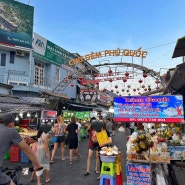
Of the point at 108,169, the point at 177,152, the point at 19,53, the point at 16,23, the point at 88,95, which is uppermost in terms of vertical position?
the point at 16,23

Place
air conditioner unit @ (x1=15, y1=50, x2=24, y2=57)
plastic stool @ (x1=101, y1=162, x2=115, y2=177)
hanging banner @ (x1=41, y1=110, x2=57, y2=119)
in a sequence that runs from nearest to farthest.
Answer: plastic stool @ (x1=101, y1=162, x2=115, y2=177)
hanging banner @ (x1=41, y1=110, x2=57, y2=119)
air conditioner unit @ (x1=15, y1=50, x2=24, y2=57)

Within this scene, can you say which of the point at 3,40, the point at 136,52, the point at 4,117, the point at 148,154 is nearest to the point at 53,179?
the point at 148,154

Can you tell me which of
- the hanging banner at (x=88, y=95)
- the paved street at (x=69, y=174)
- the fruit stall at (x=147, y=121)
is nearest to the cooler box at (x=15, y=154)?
the paved street at (x=69, y=174)

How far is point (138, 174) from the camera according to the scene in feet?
17.0

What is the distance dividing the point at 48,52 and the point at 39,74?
2.60 m

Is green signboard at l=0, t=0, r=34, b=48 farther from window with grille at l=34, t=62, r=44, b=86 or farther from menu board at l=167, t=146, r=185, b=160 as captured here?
menu board at l=167, t=146, r=185, b=160

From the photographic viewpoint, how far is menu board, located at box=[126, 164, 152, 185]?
509 cm

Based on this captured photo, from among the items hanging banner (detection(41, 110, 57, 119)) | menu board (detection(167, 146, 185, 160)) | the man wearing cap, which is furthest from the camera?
hanging banner (detection(41, 110, 57, 119))

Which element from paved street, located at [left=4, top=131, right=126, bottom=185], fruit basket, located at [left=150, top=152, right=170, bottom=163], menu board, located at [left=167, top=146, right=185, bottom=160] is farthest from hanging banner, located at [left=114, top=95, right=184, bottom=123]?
paved street, located at [left=4, top=131, right=126, bottom=185]

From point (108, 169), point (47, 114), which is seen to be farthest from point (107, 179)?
point (47, 114)

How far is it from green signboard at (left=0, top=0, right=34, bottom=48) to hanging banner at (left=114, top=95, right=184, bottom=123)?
1663 centimetres

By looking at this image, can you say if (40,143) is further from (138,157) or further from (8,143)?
(8,143)

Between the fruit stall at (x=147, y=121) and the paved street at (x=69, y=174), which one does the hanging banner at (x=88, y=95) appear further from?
the fruit stall at (x=147, y=121)

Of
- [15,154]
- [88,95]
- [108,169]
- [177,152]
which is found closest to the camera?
[108,169]
